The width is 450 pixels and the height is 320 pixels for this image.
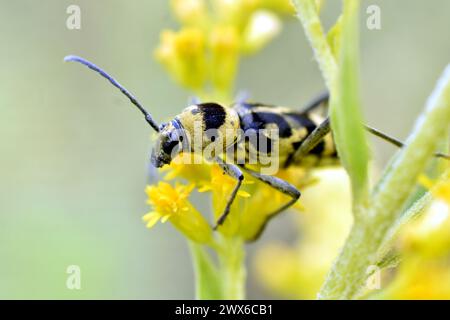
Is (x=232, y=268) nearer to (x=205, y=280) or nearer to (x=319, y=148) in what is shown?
(x=205, y=280)

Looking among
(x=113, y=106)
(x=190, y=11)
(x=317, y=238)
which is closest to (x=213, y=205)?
(x=190, y=11)

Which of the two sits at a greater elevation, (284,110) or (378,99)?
(378,99)

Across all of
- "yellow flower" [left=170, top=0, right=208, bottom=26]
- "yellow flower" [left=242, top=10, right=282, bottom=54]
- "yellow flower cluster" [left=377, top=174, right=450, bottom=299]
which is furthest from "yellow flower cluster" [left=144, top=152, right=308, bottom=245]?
"yellow flower" [left=242, top=10, right=282, bottom=54]

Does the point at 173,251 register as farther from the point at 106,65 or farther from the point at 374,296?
the point at 374,296

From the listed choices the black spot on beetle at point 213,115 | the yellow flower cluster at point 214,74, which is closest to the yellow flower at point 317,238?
the yellow flower cluster at point 214,74

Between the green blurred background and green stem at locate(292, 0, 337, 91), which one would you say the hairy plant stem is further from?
the green blurred background

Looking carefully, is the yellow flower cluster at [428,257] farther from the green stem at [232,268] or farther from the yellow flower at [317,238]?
the yellow flower at [317,238]

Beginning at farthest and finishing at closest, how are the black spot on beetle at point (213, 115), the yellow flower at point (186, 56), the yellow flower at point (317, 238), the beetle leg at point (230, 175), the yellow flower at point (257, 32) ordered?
the yellow flower at point (317, 238) < the yellow flower at point (257, 32) < the yellow flower at point (186, 56) < the black spot on beetle at point (213, 115) < the beetle leg at point (230, 175)
